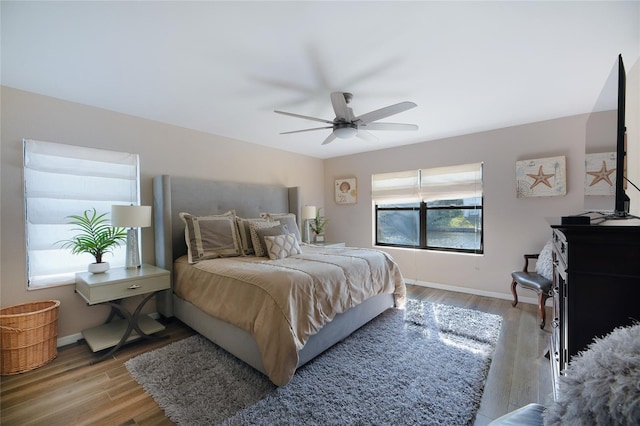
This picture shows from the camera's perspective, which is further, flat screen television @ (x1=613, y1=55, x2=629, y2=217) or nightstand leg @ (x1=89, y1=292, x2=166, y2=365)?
nightstand leg @ (x1=89, y1=292, x2=166, y2=365)

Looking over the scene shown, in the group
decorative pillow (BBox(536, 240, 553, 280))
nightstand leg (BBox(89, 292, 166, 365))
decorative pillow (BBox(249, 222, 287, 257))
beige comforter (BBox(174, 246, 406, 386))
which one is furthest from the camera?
decorative pillow (BBox(249, 222, 287, 257))

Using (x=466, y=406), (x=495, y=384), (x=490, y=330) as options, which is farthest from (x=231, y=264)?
(x=490, y=330)

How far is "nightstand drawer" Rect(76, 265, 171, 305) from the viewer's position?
2236 millimetres

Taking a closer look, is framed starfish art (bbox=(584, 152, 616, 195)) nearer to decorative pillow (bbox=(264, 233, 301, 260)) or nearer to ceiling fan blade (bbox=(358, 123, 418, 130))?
ceiling fan blade (bbox=(358, 123, 418, 130))

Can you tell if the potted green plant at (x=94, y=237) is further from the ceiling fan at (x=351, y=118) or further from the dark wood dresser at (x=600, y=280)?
the dark wood dresser at (x=600, y=280)

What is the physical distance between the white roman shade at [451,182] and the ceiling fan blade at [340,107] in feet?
7.82

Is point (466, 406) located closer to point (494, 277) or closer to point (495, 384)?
point (495, 384)

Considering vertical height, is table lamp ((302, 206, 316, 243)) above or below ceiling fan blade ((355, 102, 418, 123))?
below

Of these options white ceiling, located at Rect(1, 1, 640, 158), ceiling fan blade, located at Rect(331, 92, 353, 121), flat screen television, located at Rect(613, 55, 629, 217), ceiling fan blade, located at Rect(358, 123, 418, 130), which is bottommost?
flat screen television, located at Rect(613, 55, 629, 217)

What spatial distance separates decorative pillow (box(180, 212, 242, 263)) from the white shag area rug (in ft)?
2.86

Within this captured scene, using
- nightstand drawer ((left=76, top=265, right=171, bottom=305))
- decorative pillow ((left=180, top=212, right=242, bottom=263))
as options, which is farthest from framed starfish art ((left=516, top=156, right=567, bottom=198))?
nightstand drawer ((left=76, top=265, right=171, bottom=305))

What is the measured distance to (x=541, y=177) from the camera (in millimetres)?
3342

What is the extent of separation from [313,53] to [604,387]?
7.11 feet

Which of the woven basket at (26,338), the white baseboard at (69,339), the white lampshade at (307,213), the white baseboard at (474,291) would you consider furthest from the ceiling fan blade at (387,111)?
the white baseboard at (69,339)
